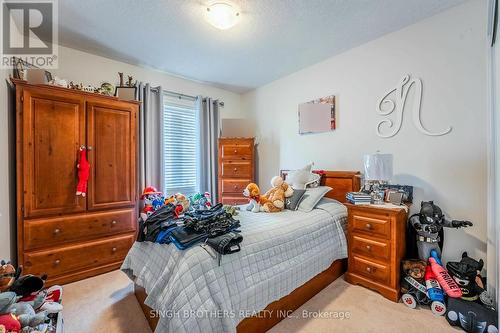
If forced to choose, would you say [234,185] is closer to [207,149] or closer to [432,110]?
[207,149]

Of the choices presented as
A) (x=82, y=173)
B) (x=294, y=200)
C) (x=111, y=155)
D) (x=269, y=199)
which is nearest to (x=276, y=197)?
(x=269, y=199)

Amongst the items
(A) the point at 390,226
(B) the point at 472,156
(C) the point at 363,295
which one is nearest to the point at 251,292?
(C) the point at 363,295

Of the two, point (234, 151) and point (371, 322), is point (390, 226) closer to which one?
point (371, 322)

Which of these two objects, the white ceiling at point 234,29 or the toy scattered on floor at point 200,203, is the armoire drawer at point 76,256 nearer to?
the toy scattered on floor at point 200,203

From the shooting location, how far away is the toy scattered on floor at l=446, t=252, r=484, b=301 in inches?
65.1

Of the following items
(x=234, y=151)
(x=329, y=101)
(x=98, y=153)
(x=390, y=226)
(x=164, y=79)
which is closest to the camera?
(x=390, y=226)

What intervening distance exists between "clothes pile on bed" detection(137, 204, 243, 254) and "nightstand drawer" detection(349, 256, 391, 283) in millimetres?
1364

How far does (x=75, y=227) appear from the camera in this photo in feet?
7.41

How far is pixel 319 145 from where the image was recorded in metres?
3.12

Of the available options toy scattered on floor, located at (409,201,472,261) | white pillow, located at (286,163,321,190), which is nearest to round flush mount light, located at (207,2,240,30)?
white pillow, located at (286,163,321,190)

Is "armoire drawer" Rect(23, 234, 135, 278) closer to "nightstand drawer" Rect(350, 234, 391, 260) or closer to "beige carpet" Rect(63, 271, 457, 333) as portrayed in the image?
"beige carpet" Rect(63, 271, 457, 333)

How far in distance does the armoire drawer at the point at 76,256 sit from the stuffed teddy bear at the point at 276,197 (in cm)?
170

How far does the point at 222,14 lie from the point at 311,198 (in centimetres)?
205

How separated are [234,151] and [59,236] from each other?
96.6 inches
